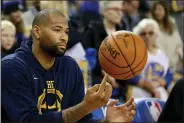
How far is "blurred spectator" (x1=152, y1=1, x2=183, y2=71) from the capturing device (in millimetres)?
8820

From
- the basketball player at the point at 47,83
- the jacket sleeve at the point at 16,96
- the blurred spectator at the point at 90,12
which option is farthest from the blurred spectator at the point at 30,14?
the jacket sleeve at the point at 16,96

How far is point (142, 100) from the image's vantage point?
624 centimetres

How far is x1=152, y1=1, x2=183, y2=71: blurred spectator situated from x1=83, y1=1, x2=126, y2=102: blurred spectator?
1.37m

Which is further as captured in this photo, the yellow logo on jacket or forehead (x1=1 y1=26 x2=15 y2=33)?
forehead (x1=1 y1=26 x2=15 y2=33)

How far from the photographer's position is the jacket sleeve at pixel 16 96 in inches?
161

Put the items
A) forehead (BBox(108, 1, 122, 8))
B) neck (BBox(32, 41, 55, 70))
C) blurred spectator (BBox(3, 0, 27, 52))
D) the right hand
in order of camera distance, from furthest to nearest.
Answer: forehead (BBox(108, 1, 122, 8)) < blurred spectator (BBox(3, 0, 27, 52)) < neck (BBox(32, 41, 55, 70)) < the right hand

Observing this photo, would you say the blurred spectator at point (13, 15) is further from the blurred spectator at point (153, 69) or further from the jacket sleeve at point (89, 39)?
the blurred spectator at point (153, 69)

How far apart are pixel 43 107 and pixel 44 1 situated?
238 centimetres

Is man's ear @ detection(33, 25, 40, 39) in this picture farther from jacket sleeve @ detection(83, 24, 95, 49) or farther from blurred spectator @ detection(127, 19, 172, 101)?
blurred spectator @ detection(127, 19, 172, 101)

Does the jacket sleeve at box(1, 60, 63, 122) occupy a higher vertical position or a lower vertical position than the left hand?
higher

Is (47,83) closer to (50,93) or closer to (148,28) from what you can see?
(50,93)

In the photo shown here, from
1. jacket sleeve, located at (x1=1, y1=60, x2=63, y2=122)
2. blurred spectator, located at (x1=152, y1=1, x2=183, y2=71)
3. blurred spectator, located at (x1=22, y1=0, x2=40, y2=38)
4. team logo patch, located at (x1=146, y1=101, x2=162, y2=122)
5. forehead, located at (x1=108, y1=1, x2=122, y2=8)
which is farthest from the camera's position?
blurred spectator, located at (x1=152, y1=1, x2=183, y2=71)

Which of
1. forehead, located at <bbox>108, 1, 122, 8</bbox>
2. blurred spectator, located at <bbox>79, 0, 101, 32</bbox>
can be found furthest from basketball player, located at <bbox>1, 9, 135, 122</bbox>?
blurred spectator, located at <bbox>79, 0, 101, 32</bbox>

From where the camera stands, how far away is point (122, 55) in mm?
4371
